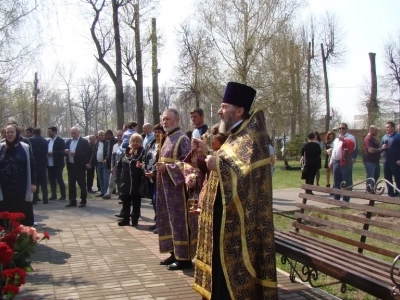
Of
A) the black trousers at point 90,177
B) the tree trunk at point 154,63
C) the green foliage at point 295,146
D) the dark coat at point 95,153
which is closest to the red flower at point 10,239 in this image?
the dark coat at point 95,153

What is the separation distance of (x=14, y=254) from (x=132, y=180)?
4884 mm

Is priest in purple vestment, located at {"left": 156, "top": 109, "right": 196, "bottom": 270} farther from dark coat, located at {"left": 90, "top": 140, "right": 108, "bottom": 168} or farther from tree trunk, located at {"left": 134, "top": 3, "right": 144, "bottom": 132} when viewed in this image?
tree trunk, located at {"left": 134, "top": 3, "right": 144, "bottom": 132}

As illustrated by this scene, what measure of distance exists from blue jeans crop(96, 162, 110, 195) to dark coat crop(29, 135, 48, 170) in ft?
6.28

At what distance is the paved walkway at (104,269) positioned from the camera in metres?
5.15

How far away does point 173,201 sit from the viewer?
20.0 ft

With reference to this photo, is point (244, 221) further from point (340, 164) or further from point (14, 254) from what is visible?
point (340, 164)

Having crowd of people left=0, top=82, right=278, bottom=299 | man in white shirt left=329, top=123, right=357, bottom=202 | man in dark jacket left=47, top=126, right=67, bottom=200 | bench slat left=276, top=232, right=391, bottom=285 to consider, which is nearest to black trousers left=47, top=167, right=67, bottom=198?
man in dark jacket left=47, top=126, right=67, bottom=200

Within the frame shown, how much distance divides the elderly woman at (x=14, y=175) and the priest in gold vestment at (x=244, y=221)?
4.41 m

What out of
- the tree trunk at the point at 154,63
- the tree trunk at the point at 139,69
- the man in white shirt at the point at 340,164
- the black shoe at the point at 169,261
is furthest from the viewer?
the tree trunk at the point at 154,63

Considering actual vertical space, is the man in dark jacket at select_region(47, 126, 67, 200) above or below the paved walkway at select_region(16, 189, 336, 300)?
above

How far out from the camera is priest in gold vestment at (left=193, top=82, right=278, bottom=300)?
3.84 metres

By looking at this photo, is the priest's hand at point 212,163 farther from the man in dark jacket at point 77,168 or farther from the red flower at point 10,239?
the man in dark jacket at point 77,168

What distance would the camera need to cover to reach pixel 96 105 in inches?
2544

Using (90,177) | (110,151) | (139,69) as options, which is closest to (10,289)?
(110,151)
